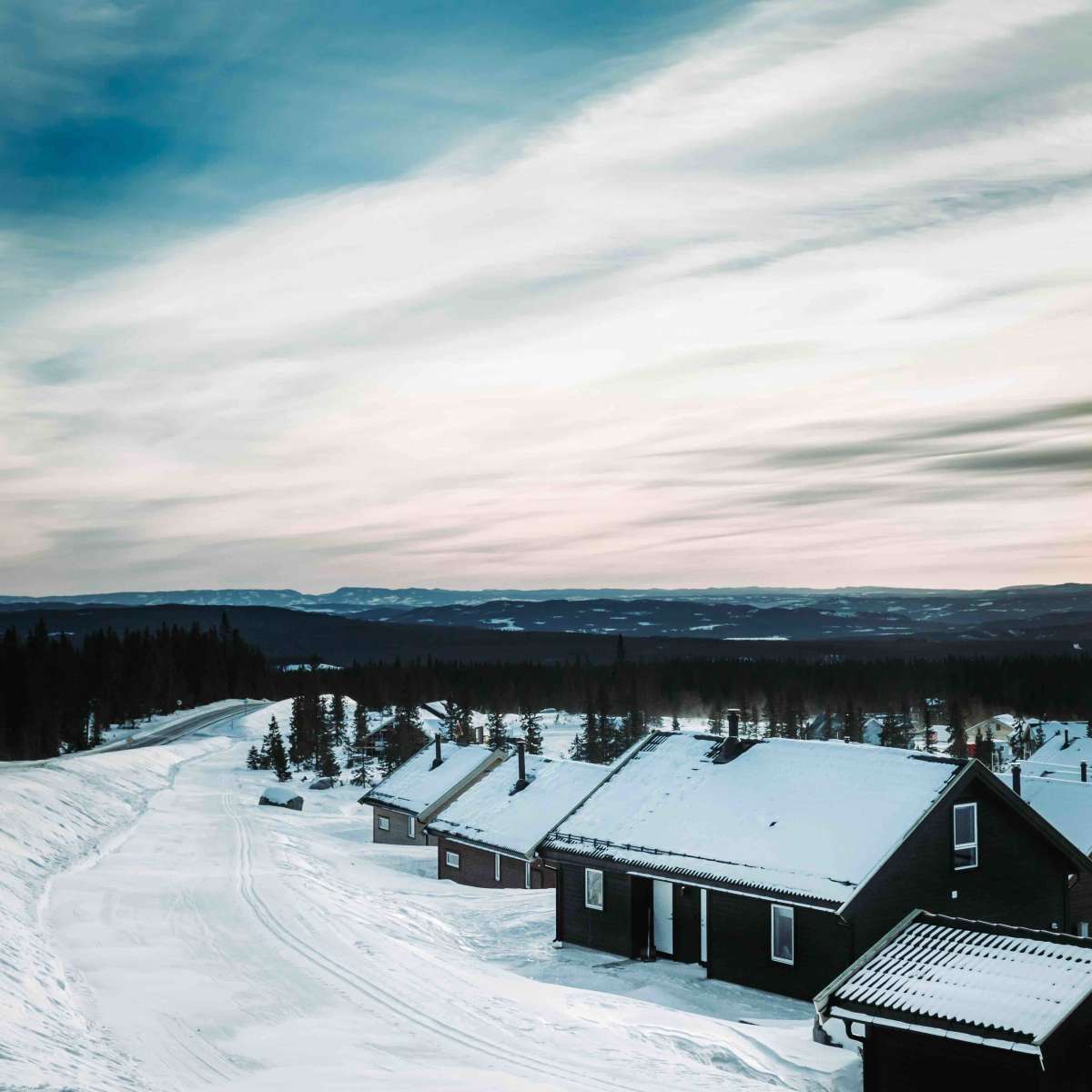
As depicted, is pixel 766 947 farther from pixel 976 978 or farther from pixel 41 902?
pixel 41 902

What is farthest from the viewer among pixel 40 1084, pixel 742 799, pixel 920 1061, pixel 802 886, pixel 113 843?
pixel 113 843

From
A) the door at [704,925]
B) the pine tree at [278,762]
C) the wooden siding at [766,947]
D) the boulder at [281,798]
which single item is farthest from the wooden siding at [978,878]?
the pine tree at [278,762]

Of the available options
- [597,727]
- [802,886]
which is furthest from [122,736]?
[802,886]

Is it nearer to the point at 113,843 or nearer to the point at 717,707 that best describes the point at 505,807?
the point at 113,843

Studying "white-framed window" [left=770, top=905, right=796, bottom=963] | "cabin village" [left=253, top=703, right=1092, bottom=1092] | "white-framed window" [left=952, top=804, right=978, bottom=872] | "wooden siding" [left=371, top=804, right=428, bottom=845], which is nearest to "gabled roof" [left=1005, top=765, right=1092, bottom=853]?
"cabin village" [left=253, top=703, right=1092, bottom=1092]

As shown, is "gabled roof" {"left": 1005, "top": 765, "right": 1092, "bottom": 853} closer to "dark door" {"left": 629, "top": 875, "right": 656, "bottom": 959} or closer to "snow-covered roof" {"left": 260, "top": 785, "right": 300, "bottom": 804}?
"dark door" {"left": 629, "top": 875, "right": 656, "bottom": 959}

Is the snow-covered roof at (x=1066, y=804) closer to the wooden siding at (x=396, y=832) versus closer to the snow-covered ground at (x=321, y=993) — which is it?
the snow-covered ground at (x=321, y=993)

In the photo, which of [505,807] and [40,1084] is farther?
[505,807]
